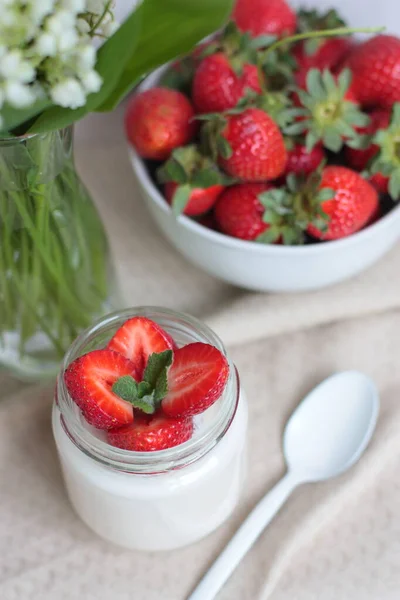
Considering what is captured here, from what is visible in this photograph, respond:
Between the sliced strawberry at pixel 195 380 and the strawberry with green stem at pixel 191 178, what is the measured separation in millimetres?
182

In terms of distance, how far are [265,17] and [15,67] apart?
0.45 meters

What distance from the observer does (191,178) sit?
0.68 meters

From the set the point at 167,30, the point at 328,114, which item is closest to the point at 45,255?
Answer: the point at 167,30

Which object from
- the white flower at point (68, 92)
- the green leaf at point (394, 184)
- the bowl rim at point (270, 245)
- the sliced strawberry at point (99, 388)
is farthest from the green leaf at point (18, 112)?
the green leaf at point (394, 184)

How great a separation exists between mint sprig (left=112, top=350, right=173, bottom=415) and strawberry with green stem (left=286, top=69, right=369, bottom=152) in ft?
0.92

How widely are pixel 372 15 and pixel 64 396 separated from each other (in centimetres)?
60

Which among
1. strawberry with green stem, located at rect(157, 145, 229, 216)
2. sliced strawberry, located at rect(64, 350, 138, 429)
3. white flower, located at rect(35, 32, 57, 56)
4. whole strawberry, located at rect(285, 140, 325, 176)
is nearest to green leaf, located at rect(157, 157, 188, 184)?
strawberry with green stem, located at rect(157, 145, 229, 216)

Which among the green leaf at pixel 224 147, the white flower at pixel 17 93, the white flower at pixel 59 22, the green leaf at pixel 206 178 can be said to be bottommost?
the green leaf at pixel 206 178

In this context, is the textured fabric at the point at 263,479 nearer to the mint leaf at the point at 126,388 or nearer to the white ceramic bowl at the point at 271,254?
the white ceramic bowl at the point at 271,254

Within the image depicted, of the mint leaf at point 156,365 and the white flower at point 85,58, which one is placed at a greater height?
the white flower at point 85,58

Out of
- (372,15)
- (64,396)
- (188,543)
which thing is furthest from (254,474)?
(372,15)

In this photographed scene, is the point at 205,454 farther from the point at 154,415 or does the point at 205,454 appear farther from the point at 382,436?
the point at 382,436

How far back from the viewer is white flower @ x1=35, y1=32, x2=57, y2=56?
364mm

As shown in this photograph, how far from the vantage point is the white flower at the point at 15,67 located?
359 mm
